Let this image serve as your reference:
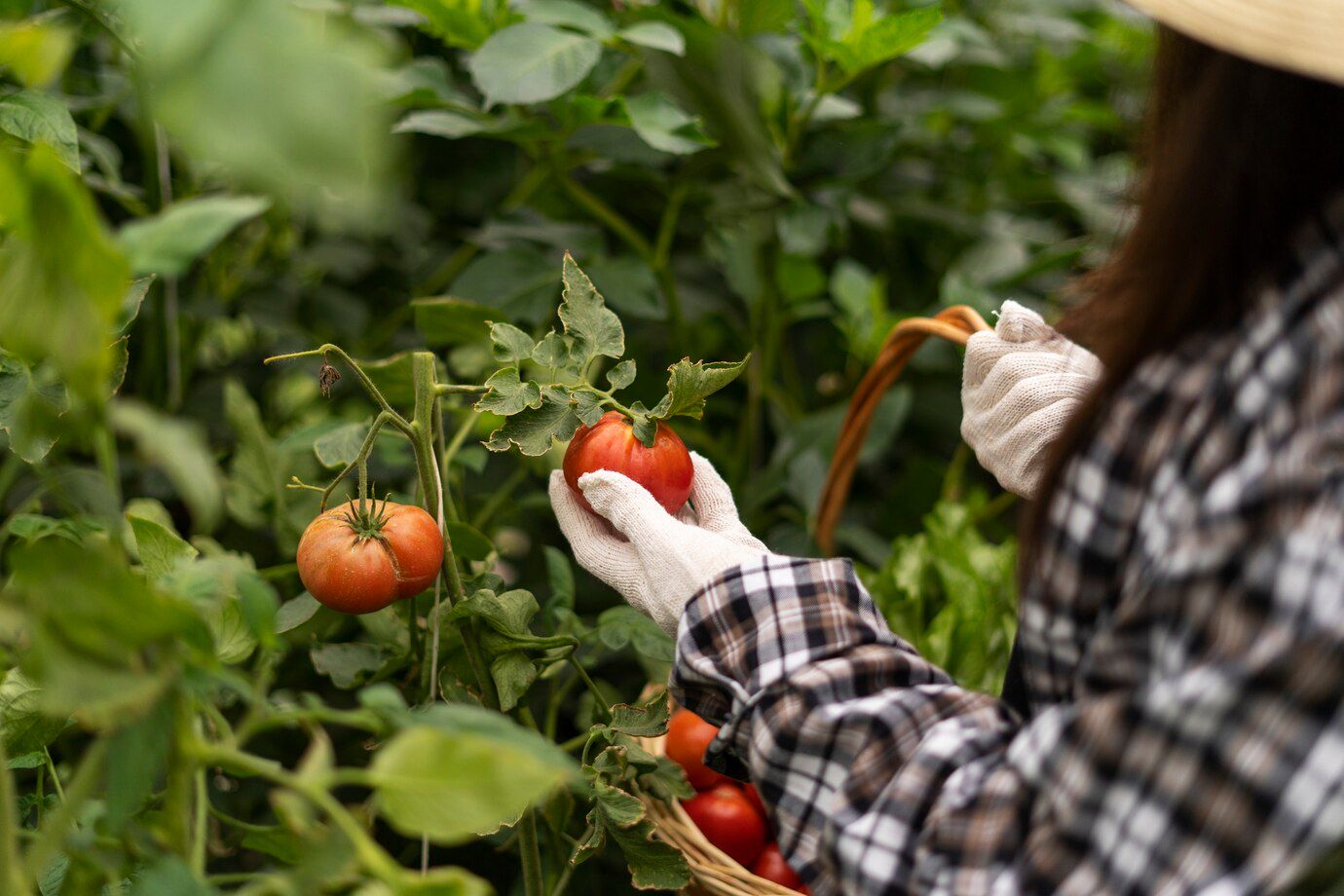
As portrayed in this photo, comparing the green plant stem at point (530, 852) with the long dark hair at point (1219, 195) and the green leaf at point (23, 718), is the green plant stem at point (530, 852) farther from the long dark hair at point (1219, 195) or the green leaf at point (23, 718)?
the long dark hair at point (1219, 195)

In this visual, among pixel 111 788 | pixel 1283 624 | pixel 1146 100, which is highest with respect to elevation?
pixel 1146 100

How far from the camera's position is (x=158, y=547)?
0.65 meters

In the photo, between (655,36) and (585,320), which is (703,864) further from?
(655,36)

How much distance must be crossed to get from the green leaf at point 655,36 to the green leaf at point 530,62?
3 cm

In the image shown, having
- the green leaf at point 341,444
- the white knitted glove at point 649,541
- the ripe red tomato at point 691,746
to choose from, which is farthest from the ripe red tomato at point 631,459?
the ripe red tomato at point 691,746

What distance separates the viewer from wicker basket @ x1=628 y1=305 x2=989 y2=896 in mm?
744

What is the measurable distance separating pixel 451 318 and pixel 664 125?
234 millimetres

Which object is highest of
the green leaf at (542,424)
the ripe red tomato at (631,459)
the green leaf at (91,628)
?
the green leaf at (91,628)

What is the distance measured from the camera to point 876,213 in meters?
1.38

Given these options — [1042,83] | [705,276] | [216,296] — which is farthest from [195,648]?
[1042,83]

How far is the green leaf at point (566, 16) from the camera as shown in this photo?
96 centimetres

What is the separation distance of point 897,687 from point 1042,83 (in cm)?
135

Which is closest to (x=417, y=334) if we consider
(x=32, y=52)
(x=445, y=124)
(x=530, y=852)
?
(x=445, y=124)

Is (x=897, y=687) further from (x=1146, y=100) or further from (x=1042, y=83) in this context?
(x=1042, y=83)
